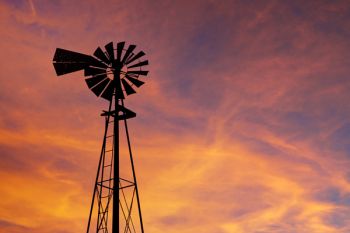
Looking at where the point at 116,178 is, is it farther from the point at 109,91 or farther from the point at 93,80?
the point at 93,80

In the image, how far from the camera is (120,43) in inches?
1048

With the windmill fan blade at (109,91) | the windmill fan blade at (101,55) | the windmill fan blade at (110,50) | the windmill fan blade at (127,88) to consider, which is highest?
the windmill fan blade at (110,50)

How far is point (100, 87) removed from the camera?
86.8 feet

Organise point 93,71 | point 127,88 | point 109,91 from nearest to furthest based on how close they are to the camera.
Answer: point 93,71
point 109,91
point 127,88

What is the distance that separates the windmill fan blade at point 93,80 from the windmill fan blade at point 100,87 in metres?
0.19

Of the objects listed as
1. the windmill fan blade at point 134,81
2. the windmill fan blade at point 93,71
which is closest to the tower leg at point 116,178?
the windmill fan blade at point 134,81

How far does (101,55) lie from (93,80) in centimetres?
177

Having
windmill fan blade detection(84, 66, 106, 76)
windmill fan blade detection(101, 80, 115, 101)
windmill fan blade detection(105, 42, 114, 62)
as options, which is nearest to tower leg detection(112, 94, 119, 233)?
windmill fan blade detection(101, 80, 115, 101)

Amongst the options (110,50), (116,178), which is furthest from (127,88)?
(116,178)

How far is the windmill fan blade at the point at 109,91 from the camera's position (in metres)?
26.4

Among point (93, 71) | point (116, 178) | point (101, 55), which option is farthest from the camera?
point (101, 55)

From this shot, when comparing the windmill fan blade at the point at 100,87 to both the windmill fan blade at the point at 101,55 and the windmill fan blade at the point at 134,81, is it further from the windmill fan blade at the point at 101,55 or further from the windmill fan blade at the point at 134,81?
the windmill fan blade at the point at 134,81

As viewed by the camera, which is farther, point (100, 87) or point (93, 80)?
point (100, 87)

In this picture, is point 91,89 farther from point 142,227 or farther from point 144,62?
point 142,227
